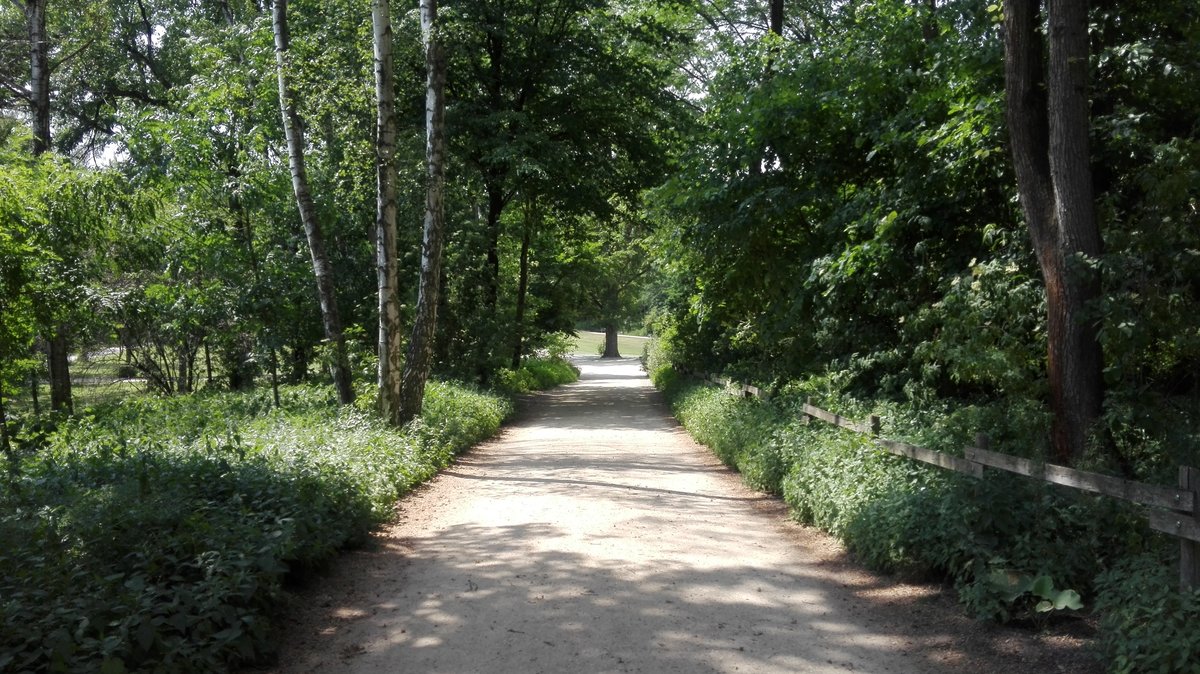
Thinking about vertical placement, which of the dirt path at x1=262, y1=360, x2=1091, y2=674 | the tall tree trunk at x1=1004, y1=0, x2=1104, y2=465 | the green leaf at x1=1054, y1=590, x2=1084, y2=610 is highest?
the tall tree trunk at x1=1004, y1=0, x2=1104, y2=465

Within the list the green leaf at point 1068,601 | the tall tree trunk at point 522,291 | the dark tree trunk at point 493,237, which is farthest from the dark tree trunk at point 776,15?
the green leaf at point 1068,601

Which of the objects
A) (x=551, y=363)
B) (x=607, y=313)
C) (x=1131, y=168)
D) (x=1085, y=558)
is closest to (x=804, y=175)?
(x=1131, y=168)

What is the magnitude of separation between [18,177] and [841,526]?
11.5 m

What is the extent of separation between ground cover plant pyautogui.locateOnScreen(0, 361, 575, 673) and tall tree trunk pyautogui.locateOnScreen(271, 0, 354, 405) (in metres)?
3.37

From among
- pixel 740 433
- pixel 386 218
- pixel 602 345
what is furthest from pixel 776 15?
pixel 602 345

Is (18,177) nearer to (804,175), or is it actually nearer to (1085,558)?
(804,175)

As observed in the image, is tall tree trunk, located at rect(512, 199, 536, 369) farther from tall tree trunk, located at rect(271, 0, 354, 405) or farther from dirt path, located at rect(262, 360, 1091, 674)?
dirt path, located at rect(262, 360, 1091, 674)

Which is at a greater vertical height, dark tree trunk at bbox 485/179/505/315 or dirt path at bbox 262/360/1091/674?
dark tree trunk at bbox 485/179/505/315

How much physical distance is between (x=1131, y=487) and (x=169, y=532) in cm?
604

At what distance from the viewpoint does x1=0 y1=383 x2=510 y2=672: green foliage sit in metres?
4.80

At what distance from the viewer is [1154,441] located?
7703mm

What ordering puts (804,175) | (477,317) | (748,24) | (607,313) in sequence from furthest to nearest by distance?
(607,313)
(748,24)
(477,317)
(804,175)

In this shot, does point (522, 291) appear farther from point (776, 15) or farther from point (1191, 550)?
point (1191, 550)

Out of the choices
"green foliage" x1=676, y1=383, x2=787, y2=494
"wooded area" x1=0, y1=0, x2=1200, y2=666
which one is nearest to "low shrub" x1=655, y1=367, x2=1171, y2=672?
"wooded area" x1=0, y1=0, x2=1200, y2=666
